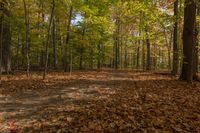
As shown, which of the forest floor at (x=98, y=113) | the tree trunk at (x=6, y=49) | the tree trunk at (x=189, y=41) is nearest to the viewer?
the forest floor at (x=98, y=113)

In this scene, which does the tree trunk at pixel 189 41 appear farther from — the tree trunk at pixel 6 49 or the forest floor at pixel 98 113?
the tree trunk at pixel 6 49

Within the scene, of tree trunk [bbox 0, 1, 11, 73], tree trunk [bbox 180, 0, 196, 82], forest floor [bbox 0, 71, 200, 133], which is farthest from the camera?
tree trunk [bbox 0, 1, 11, 73]

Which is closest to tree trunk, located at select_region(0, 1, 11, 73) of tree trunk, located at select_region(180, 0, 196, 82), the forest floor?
the forest floor

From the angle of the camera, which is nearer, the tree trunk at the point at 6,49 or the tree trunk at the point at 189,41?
the tree trunk at the point at 189,41

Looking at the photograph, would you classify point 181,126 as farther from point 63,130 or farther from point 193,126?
point 63,130

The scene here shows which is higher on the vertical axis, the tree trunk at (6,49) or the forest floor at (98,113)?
the tree trunk at (6,49)

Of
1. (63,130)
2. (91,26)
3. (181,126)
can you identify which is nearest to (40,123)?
(63,130)

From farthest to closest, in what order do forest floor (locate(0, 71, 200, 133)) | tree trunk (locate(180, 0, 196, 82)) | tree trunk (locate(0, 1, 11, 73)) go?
1. tree trunk (locate(0, 1, 11, 73))
2. tree trunk (locate(180, 0, 196, 82))
3. forest floor (locate(0, 71, 200, 133))

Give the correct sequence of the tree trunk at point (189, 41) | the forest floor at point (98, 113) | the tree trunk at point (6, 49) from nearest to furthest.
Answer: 1. the forest floor at point (98, 113)
2. the tree trunk at point (189, 41)
3. the tree trunk at point (6, 49)

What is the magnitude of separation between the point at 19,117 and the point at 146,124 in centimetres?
366

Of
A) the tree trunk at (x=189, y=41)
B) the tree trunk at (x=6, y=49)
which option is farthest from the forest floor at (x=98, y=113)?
the tree trunk at (x=6, y=49)

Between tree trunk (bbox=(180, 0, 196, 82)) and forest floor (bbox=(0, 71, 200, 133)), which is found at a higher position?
tree trunk (bbox=(180, 0, 196, 82))

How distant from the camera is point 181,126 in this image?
6.32 metres

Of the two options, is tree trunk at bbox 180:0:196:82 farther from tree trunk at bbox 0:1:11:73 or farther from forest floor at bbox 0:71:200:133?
tree trunk at bbox 0:1:11:73
